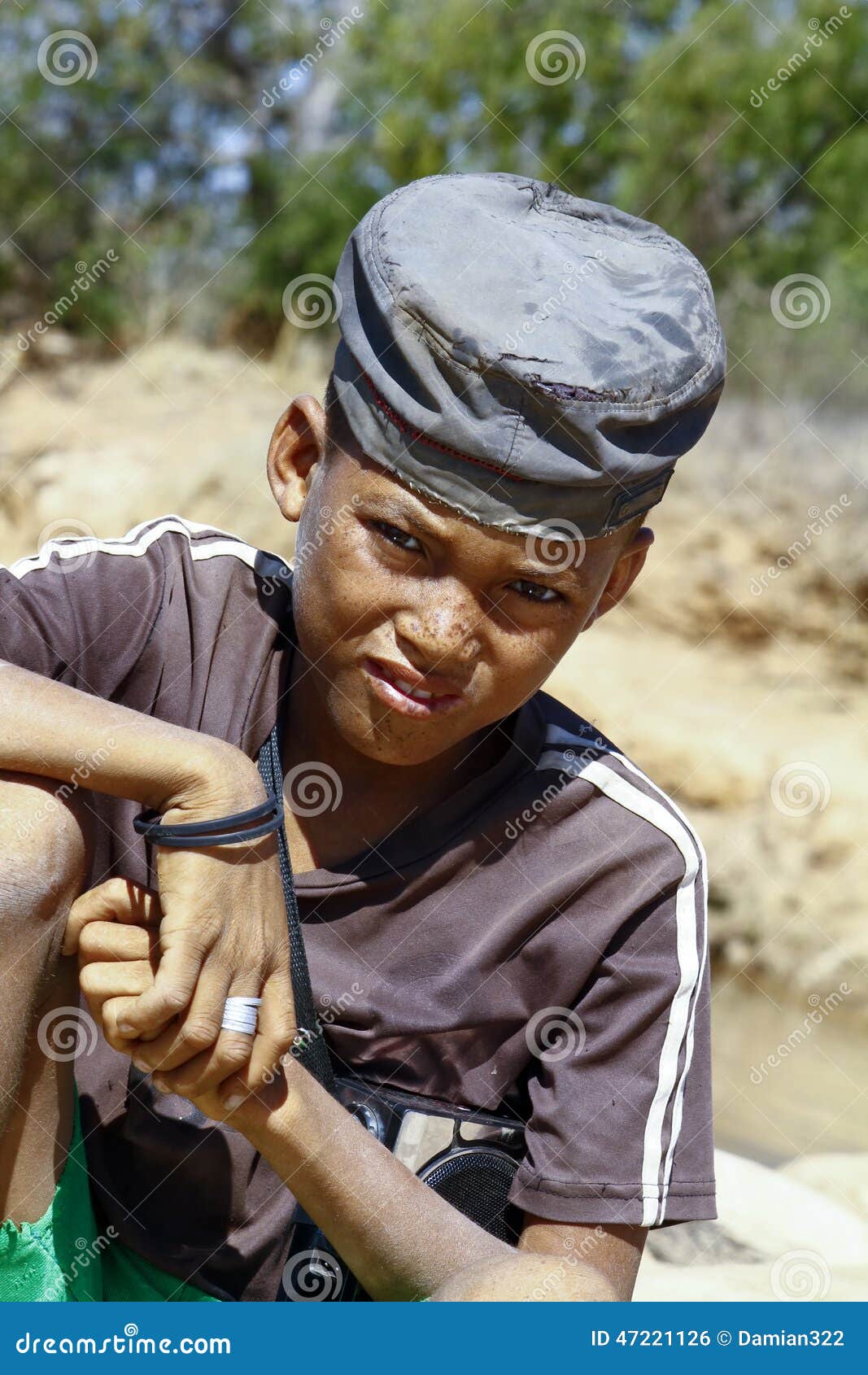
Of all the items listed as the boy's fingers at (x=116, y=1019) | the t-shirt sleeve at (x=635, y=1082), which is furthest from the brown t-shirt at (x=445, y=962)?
the boy's fingers at (x=116, y=1019)

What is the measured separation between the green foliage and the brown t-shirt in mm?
10256

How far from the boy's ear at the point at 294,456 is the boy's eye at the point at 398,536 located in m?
0.19

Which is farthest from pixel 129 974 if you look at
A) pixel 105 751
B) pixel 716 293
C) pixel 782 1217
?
pixel 716 293

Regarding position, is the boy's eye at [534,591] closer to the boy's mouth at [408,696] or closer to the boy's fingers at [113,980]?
the boy's mouth at [408,696]

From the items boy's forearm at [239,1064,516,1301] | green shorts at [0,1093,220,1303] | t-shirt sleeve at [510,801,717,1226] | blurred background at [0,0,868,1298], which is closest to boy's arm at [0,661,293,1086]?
boy's forearm at [239,1064,516,1301]

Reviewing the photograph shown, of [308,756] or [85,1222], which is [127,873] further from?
[85,1222]

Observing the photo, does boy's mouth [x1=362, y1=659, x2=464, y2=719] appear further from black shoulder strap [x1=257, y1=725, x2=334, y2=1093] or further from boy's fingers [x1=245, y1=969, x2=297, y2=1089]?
boy's fingers [x1=245, y1=969, x2=297, y2=1089]

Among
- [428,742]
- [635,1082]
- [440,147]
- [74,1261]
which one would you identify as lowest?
[440,147]

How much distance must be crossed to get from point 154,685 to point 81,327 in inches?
442

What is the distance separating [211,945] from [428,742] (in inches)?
16.9

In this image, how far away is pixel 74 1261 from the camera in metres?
1.71

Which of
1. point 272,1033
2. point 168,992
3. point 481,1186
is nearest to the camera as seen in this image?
point 168,992

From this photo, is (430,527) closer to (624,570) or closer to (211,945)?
(624,570)

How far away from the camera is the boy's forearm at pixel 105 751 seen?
1.49m
